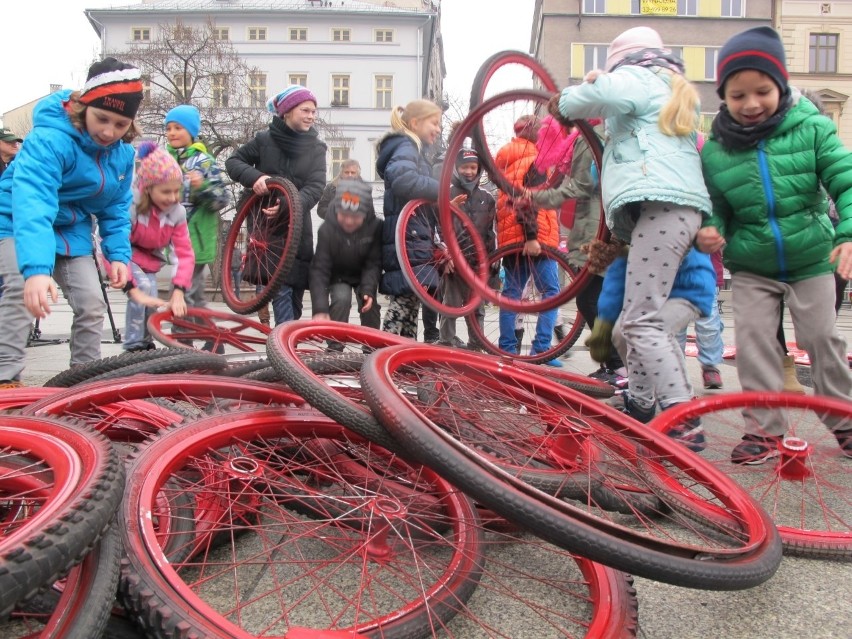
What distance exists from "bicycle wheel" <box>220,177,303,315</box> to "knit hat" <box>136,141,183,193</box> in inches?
27.6

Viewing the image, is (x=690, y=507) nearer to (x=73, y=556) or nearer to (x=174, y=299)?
(x=73, y=556)

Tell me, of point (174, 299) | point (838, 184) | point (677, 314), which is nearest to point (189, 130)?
point (174, 299)

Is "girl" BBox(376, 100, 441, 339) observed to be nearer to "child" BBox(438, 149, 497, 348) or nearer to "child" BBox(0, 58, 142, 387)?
"child" BBox(438, 149, 497, 348)

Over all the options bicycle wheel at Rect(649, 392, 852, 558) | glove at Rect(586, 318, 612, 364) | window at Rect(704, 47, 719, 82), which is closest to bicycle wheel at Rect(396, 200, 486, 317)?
glove at Rect(586, 318, 612, 364)

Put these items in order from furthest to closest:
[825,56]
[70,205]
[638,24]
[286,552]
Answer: [638,24] → [825,56] → [70,205] → [286,552]

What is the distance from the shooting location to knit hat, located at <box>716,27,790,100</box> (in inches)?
96.4

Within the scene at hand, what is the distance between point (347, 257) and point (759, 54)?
112 inches

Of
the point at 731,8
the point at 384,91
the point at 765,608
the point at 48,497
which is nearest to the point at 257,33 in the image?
the point at 384,91

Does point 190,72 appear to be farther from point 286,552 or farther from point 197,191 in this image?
point 286,552

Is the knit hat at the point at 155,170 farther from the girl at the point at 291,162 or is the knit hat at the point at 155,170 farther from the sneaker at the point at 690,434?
the sneaker at the point at 690,434

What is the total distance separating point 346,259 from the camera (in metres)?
4.64

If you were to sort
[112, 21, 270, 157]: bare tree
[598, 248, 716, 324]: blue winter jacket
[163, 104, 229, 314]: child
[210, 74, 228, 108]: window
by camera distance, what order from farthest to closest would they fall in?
[210, 74, 228, 108]: window
[112, 21, 270, 157]: bare tree
[163, 104, 229, 314]: child
[598, 248, 716, 324]: blue winter jacket

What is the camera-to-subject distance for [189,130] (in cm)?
492

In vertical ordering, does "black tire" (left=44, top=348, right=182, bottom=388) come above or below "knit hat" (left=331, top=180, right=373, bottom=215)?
below
